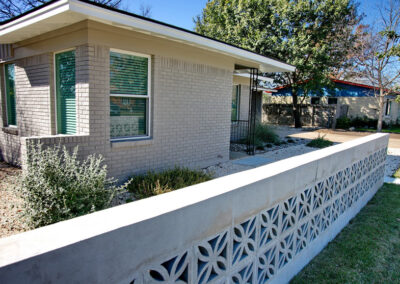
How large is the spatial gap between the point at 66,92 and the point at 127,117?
1.42 m

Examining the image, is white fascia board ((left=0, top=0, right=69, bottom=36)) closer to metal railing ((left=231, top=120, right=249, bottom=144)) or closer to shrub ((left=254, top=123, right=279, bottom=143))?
metal railing ((left=231, top=120, right=249, bottom=144))

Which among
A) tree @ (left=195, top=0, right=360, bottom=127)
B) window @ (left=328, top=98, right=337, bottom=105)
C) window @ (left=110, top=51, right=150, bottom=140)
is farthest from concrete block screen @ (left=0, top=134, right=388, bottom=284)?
window @ (left=328, top=98, right=337, bottom=105)

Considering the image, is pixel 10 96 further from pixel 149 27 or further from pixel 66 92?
pixel 149 27

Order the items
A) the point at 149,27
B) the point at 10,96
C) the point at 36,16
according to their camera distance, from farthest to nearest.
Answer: the point at 10,96 < the point at 149,27 < the point at 36,16

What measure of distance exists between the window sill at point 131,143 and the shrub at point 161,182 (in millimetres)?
674

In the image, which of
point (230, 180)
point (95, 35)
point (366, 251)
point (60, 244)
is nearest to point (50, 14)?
point (95, 35)

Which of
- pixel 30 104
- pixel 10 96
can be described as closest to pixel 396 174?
pixel 30 104

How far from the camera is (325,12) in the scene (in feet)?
60.6

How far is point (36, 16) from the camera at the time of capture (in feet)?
16.2

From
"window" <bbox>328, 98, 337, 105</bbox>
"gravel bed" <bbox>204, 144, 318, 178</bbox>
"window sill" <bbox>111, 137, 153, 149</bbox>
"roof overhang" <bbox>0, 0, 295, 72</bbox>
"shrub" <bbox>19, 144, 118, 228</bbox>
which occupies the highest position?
"roof overhang" <bbox>0, 0, 295, 72</bbox>

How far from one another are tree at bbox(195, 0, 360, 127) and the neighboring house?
37.1 feet

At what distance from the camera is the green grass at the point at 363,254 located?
3324mm

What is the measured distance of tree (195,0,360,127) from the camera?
1842 centimetres

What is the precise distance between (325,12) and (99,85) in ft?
58.9
